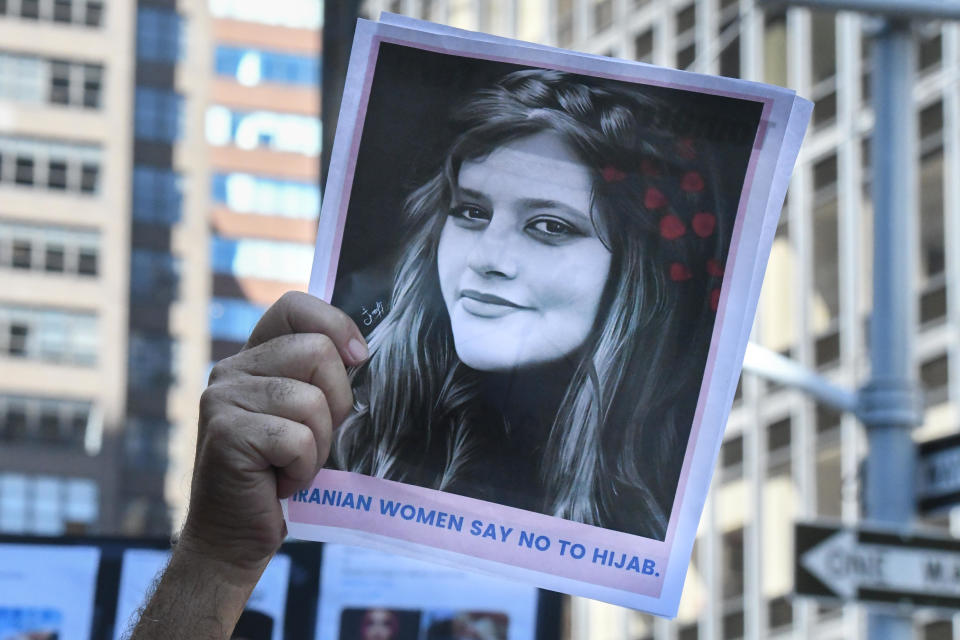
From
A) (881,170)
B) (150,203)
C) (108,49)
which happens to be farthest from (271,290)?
(881,170)

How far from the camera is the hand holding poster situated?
7.07 feet

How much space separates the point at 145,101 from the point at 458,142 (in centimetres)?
8205

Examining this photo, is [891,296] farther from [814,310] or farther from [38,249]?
[38,249]

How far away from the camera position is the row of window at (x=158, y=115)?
8194 centimetres

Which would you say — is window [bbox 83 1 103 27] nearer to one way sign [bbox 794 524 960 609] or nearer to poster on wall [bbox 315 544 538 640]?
one way sign [bbox 794 524 960 609]

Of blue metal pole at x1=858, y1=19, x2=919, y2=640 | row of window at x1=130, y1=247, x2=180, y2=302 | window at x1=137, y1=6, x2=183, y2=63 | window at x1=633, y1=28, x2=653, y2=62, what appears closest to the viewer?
blue metal pole at x1=858, y1=19, x2=919, y2=640

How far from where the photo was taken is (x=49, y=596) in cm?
349

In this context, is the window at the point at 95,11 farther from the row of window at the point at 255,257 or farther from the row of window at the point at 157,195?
the row of window at the point at 255,257

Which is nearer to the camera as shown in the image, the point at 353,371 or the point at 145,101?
the point at 353,371

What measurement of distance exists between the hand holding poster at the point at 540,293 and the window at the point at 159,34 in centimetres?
8252

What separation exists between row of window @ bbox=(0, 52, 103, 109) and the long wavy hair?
78.1m

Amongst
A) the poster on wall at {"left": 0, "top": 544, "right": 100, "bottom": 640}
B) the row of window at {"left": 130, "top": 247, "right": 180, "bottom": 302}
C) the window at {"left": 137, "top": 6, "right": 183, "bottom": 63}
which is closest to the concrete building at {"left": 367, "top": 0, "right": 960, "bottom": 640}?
the poster on wall at {"left": 0, "top": 544, "right": 100, "bottom": 640}

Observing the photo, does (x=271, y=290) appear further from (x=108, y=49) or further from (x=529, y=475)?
(x=529, y=475)

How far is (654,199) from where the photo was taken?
7.30 feet
